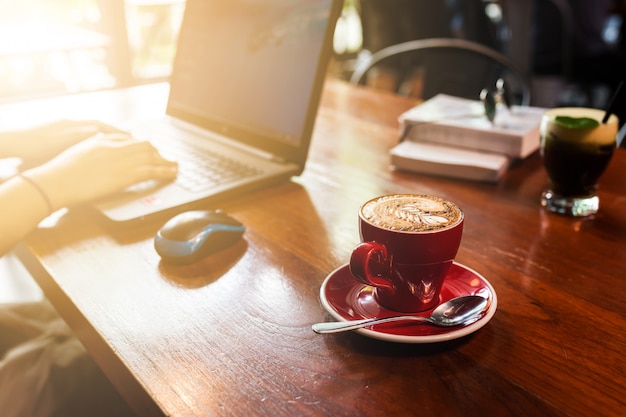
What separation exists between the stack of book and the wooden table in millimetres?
32

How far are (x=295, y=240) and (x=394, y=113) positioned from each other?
2.29 feet

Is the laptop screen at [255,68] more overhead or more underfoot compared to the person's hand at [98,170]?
more overhead

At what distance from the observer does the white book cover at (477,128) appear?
3.26 feet

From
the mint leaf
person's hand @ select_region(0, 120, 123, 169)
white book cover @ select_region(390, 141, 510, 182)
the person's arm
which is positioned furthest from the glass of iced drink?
person's hand @ select_region(0, 120, 123, 169)

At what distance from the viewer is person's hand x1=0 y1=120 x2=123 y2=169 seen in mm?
1006

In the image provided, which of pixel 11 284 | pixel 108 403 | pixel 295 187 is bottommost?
pixel 11 284

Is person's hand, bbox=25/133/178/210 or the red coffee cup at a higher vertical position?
the red coffee cup

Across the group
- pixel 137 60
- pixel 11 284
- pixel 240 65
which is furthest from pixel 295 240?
pixel 137 60

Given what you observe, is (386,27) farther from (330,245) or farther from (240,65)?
(330,245)

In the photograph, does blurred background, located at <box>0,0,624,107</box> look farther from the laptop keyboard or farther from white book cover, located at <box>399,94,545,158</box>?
the laptop keyboard

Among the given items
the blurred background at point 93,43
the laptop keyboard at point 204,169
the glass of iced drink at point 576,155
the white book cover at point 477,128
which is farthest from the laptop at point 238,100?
the blurred background at point 93,43

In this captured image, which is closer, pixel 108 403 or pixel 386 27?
pixel 108 403

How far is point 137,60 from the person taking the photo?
12.7ft

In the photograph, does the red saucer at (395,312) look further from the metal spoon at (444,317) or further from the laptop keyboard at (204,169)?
the laptop keyboard at (204,169)
